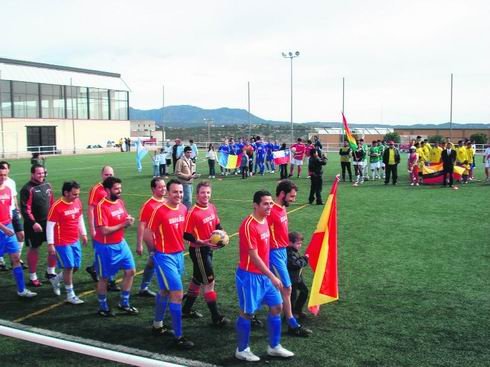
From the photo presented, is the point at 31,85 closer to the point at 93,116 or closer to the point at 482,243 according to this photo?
the point at 93,116

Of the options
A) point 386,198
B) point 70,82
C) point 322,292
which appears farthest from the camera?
point 70,82

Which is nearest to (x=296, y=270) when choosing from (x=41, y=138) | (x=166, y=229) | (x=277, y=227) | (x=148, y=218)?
(x=277, y=227)

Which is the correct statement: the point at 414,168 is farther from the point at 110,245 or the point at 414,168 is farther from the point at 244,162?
the point at 110,245

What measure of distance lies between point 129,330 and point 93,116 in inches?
2180

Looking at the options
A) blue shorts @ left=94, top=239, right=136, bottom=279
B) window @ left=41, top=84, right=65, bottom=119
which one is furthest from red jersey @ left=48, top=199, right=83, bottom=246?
window @ left=41, top=84, right=65, bottom=119

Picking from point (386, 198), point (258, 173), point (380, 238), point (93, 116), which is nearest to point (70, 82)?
point (93, 116)

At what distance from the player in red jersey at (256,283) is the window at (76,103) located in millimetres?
53882

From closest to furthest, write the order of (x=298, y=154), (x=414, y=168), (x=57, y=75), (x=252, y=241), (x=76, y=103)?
(x=252, y=241)
(x=414, y=168)
(x=298, y=154)
(x=57, y=75)
(x=76, y=103)

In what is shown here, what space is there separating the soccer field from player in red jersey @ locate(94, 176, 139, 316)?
1.04ft

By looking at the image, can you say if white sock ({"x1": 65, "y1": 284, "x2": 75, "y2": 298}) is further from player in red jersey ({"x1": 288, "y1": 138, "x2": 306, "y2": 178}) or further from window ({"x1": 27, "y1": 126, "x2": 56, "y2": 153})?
window ({"x1": 27, "y1": 126, "x2": 56, "y2": 153})

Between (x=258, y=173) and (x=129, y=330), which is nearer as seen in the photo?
(x=129, y=330)

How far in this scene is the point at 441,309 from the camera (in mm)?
6809

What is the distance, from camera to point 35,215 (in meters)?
8.26

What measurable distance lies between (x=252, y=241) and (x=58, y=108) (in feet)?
176
